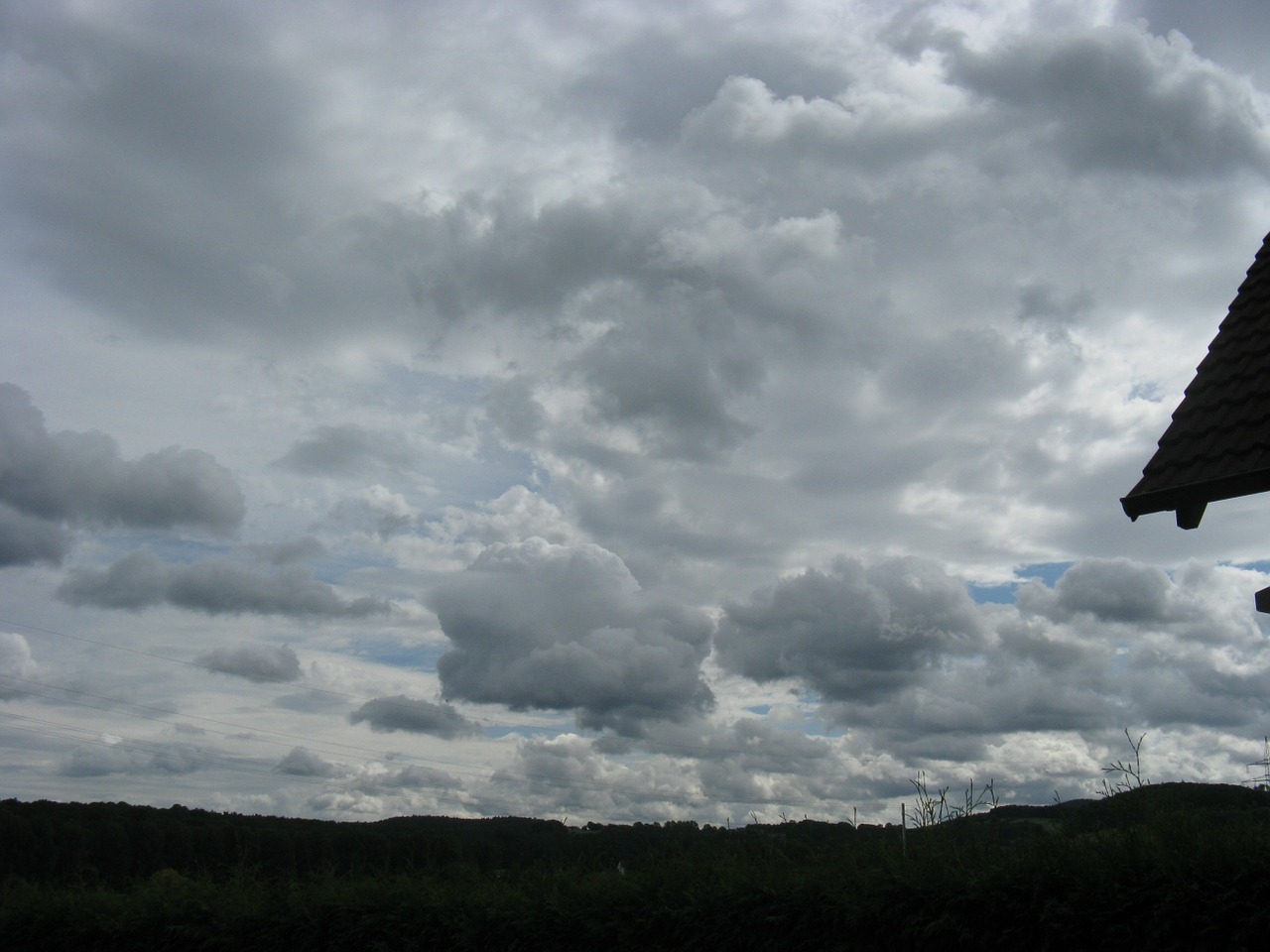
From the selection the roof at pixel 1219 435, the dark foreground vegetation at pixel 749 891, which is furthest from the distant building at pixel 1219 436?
the dark foreground vegetation at pixel 749 891

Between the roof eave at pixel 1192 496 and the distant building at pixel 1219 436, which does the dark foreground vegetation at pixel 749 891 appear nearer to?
the distant building at pixel 1219 436

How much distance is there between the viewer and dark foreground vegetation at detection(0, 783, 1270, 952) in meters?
7.75

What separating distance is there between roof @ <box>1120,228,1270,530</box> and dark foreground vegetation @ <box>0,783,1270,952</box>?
8.85ft

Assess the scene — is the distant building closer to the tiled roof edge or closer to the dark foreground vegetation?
the tiled roof edge

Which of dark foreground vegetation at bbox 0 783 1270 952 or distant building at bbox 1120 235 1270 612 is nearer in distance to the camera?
distant building at bbox 1120 235 1270 612

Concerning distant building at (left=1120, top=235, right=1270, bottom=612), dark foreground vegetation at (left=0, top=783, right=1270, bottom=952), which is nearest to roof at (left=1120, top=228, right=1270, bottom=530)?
distant building at (left=1120, top=235, right=1270, bottom=612)

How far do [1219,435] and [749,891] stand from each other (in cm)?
668

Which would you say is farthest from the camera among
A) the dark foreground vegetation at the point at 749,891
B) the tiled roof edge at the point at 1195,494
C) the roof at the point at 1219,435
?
the dark foreground vegetation at the point at 749,891

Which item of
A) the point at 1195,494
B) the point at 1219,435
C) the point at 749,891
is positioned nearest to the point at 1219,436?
the point at 1219,435

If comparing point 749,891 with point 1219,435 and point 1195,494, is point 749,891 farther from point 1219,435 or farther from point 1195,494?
point 1219,435

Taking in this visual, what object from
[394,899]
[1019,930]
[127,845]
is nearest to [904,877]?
[1019,930]

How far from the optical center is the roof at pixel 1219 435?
6.99 m

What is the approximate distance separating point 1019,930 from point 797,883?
249cm

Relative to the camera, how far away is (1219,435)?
735 cm
